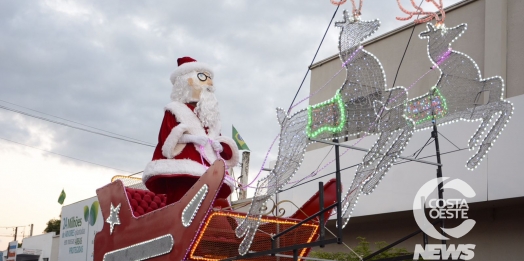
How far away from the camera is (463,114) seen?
19.1ft

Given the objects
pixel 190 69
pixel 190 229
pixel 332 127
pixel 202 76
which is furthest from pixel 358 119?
pixel 190 69

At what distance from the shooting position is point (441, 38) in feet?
19.8

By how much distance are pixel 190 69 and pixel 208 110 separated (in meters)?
0.64

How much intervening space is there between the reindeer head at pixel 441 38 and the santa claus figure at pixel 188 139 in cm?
272

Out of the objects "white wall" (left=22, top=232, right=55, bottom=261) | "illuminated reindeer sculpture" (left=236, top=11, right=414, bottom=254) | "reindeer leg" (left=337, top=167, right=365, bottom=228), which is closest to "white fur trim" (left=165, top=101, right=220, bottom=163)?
"illuminated reindeer sculpture" (left=236, top=11, right=414, bottom=254)

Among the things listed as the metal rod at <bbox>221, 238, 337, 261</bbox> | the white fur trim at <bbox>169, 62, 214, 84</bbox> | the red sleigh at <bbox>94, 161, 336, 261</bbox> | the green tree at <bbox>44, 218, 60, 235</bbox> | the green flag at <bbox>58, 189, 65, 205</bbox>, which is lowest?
the metal rod at <bbox>221, 238, 337, 261</bbox>

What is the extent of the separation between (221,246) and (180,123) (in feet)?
5.39

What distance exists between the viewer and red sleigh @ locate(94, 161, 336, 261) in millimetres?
6625

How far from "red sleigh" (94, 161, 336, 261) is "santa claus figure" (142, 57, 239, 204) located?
53cm

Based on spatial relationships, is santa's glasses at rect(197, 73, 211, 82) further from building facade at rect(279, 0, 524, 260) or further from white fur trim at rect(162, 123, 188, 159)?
building facade at rect(279, 0, 524, 260)

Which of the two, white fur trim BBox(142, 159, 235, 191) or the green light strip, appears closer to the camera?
the green light strip

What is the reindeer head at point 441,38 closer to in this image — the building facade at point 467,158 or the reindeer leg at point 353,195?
the reindeer leg at point 353,195

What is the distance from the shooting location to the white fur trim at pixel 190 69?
8.30 m

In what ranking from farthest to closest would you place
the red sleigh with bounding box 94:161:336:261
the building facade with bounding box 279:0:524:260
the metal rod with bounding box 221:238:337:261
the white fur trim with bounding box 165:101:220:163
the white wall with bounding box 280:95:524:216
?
1. the building facade with bounding box 279:0:524:260
2. the white wall with bounding box 280:95:524:216
3. the white fur trim with bounding box 165:101:220:163
4. the red sleigh with bounding box 94:161:336:261
5. the metal rod with bounding box 221:238:337:261
